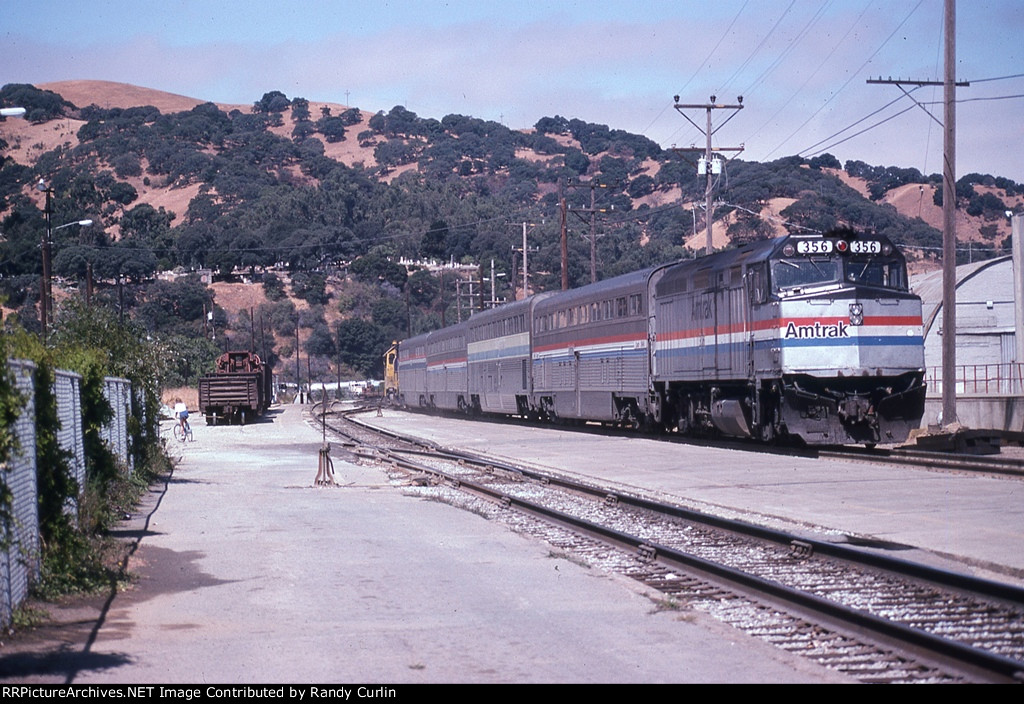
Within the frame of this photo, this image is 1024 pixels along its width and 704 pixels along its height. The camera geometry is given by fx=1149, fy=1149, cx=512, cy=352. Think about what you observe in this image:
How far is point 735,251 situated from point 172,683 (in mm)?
19720

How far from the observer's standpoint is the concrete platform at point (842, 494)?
1153cm

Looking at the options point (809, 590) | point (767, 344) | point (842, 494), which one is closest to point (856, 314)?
point (767, 344)

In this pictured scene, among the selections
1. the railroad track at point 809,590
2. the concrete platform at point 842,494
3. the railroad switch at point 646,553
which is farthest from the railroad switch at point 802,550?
the railroad switch at point 646,553

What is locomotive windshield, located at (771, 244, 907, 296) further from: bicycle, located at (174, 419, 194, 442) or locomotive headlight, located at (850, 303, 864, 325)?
bicycle, located at (174, 419, 194, 442)

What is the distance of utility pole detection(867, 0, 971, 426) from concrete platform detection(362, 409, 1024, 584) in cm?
497

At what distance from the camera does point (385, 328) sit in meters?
117

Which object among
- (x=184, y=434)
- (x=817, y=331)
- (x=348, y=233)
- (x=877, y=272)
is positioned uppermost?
(x=348, y=233)

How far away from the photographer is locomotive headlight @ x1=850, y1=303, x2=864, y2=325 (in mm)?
21500

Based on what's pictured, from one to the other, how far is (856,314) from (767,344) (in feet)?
5.68

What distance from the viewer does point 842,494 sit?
16.2m

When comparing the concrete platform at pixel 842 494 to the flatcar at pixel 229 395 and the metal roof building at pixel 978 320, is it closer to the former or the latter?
the metal roof building at pixel 978 320

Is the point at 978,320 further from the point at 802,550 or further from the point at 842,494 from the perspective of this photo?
the point at 802,550

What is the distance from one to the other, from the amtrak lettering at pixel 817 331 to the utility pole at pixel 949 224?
427 centimetres
